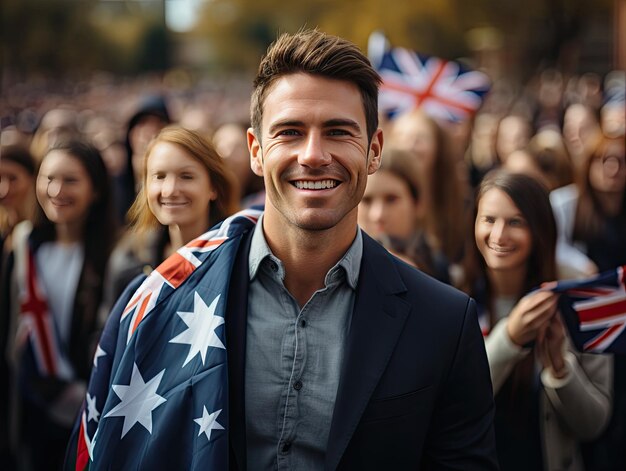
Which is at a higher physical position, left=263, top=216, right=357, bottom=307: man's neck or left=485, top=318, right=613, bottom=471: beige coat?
left=263, top=216, right=357, bottom=307: man's neck

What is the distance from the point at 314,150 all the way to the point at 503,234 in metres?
1.19

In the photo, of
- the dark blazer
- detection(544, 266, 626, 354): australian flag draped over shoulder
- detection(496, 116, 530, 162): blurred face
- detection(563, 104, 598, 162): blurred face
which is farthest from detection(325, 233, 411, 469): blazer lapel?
detection(563, 104, 598, 162): blurred face

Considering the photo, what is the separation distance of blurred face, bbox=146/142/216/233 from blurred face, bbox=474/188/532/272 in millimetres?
1091

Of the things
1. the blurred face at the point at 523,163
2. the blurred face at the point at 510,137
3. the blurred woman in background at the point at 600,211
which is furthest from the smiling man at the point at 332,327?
the blurred face at the point at 510,137

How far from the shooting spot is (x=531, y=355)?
3.33 metres

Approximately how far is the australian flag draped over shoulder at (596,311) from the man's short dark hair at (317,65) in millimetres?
1143

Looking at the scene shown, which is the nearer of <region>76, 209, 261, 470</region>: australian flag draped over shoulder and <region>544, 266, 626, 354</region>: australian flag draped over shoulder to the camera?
<region>76, 209, 261, 470</region>: australian flag draped over shoulder

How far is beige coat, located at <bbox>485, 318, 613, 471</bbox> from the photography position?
126 inches

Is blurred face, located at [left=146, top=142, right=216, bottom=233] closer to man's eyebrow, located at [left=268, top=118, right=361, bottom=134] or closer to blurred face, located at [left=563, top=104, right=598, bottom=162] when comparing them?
man's eyebrow, located at [left=268, top=118, right=361, bottom=134]

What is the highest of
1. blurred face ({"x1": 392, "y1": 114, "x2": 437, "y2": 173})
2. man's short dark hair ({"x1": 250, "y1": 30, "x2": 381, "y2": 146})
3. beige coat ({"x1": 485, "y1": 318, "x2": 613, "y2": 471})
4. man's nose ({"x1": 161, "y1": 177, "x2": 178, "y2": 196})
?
blurred face ({"x1": 392, "y1": 114, "x2": 437, "y2": 173})

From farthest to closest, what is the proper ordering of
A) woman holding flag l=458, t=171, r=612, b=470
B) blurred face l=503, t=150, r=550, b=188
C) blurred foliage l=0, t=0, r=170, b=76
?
blurred foliage l=0, t=0, r=170, b=76 → blurred face l=503, t=150, r=550, b=188 → woman holding flag l=458, t=171, r=612, b=470

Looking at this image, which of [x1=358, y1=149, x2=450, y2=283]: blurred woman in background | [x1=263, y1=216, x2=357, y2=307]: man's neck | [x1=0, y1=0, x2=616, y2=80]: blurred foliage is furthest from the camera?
[x1=0, y1=0, x2=616, y2=80]: blurred foliage

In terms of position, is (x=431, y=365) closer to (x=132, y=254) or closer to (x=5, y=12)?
(x=132, y=254)

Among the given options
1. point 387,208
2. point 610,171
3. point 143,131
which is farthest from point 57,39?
point 387,208
